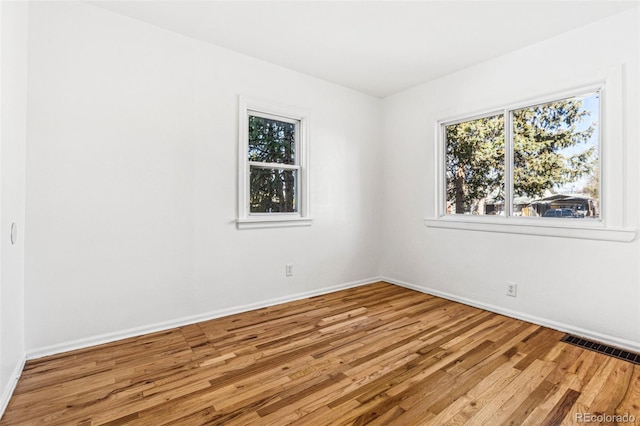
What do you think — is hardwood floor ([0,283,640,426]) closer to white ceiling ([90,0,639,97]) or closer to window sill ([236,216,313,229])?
window sill ([236,216,313,229])

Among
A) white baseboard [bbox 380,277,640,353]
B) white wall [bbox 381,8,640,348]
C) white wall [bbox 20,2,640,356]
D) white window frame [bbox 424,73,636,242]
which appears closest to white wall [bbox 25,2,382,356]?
white wall [bbox 20,2,640,356]

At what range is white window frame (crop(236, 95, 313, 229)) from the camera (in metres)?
3.21

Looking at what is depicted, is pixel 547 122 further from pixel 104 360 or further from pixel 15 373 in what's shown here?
pixel 15 373

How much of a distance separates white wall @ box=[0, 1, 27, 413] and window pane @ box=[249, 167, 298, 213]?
180 cm

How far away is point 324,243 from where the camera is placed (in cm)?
393

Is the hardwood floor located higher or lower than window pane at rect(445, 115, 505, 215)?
lower

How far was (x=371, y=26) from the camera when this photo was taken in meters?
2.73

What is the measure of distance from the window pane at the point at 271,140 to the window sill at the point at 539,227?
1.88m

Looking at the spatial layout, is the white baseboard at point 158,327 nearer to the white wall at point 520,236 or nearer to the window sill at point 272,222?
the window sill at point 272,222

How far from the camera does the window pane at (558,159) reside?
272 cm

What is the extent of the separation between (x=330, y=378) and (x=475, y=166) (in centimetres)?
272

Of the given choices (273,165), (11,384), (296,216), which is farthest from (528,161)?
(11,384)

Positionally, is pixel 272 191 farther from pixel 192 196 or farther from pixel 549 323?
pixel 549 323

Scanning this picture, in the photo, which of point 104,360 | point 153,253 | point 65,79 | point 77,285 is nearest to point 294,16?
point 65,79
